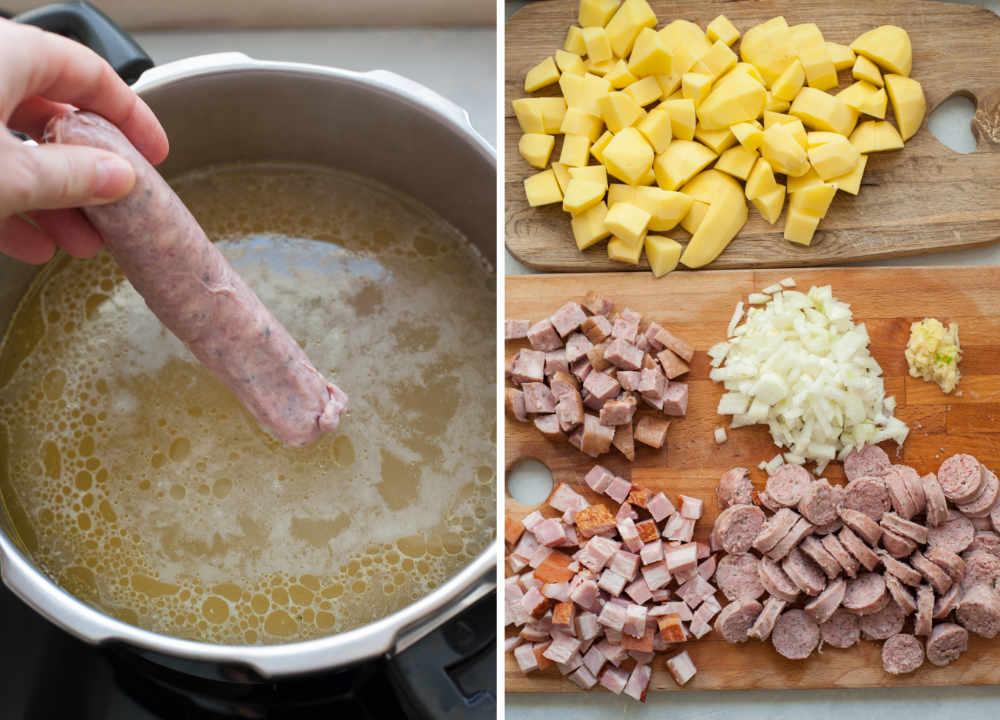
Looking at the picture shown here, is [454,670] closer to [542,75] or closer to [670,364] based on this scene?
[670,364]

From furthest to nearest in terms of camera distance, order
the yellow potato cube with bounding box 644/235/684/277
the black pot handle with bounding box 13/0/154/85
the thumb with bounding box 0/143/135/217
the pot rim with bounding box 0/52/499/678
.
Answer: the yellow potato cube with bounding box 644/235/684/277
the black pot handle with bounding box 13/0/154/85
the pot rim with bounding box 0/52/499/678
the thumb with bounding box 0/143/135/217

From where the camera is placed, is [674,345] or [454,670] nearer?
[454,670]

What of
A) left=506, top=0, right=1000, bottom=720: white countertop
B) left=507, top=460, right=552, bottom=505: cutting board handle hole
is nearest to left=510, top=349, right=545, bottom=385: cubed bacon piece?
left=507, top=460, right=552, bottom=505: cutting board handle hole

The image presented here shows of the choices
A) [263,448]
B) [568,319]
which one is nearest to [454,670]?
[263,448]

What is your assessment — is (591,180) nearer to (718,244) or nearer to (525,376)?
(718,244)

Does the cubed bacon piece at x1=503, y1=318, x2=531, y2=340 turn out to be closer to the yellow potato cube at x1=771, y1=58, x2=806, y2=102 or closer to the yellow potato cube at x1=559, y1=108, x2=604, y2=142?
the yellow potato cube at x1=559, y1=108, x2=604, y2=142

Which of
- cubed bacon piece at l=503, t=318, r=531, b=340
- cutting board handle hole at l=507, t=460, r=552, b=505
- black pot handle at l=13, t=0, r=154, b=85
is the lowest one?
cutting board handle hole at l=507, t=460, r=552, b=505

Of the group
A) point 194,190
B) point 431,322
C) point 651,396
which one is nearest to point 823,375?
point 651,396
